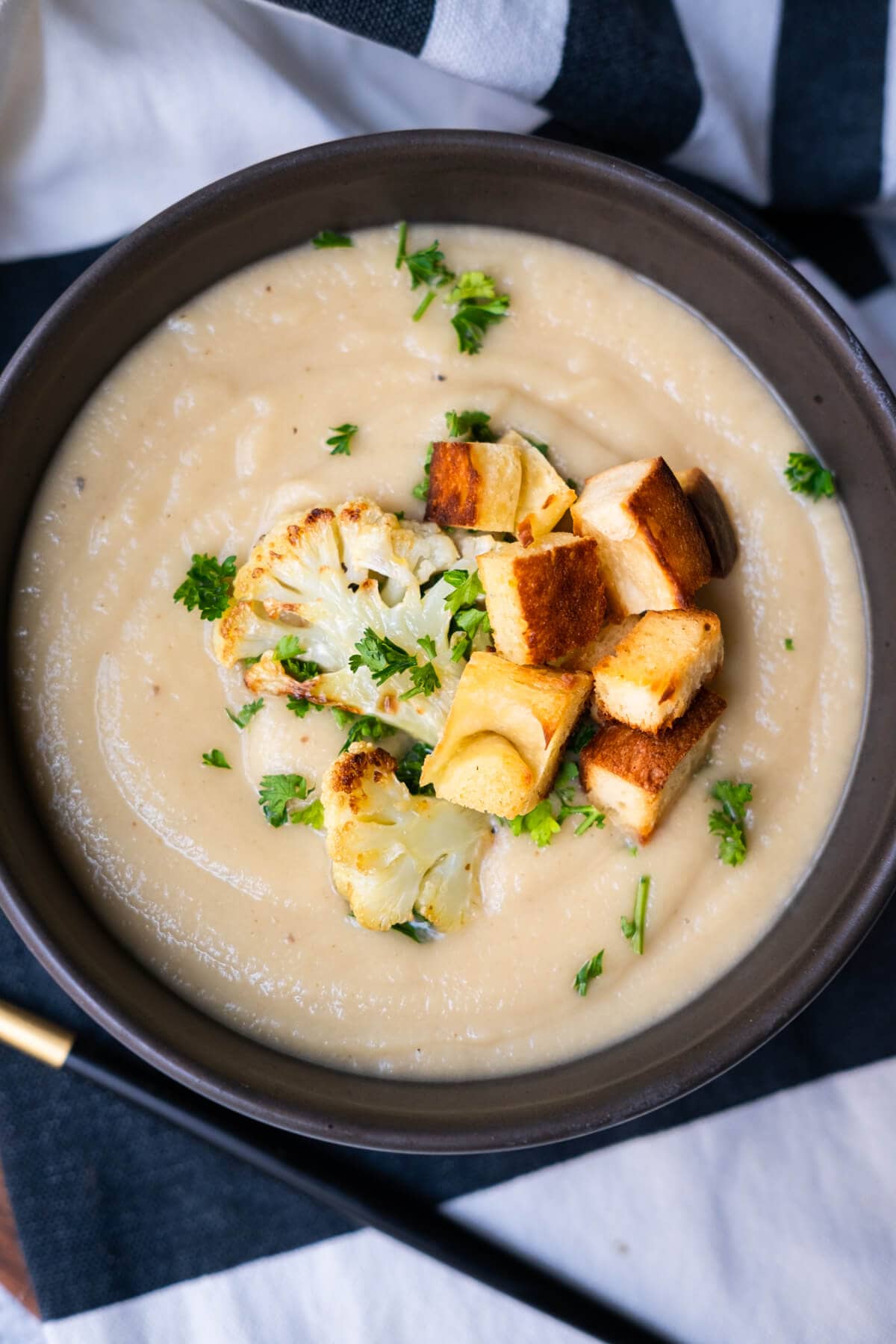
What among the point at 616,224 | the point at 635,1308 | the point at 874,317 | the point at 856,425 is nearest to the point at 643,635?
the point at 856,425

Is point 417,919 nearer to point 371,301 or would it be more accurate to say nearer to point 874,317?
point 371,301

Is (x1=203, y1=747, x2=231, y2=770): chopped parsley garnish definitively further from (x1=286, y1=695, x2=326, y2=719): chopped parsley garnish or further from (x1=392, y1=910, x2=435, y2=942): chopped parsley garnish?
(x1=392, y1=910, x2=435, y2=942): chopped parsley garnish

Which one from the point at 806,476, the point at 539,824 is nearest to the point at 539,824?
the point at 539,824

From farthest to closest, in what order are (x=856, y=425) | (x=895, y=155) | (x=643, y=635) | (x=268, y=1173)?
(x=895, y=155) → (x=268, y=1173) → (x=856, y=425) → (x=643, y=635)

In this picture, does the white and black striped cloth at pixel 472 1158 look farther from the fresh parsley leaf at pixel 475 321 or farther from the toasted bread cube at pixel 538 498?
the toasted bread cube at pixel 538 498

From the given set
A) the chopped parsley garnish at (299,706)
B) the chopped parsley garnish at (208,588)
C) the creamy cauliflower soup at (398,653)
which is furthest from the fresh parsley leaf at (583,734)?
the chopped parsley garnish at (208,588)

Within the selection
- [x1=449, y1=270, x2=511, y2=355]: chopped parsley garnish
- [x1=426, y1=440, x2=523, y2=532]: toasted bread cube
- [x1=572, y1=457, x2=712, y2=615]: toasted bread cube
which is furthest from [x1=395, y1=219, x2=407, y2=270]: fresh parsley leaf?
[x1=572, y1=457, x2=712, y2=615]: toasted bread cube
